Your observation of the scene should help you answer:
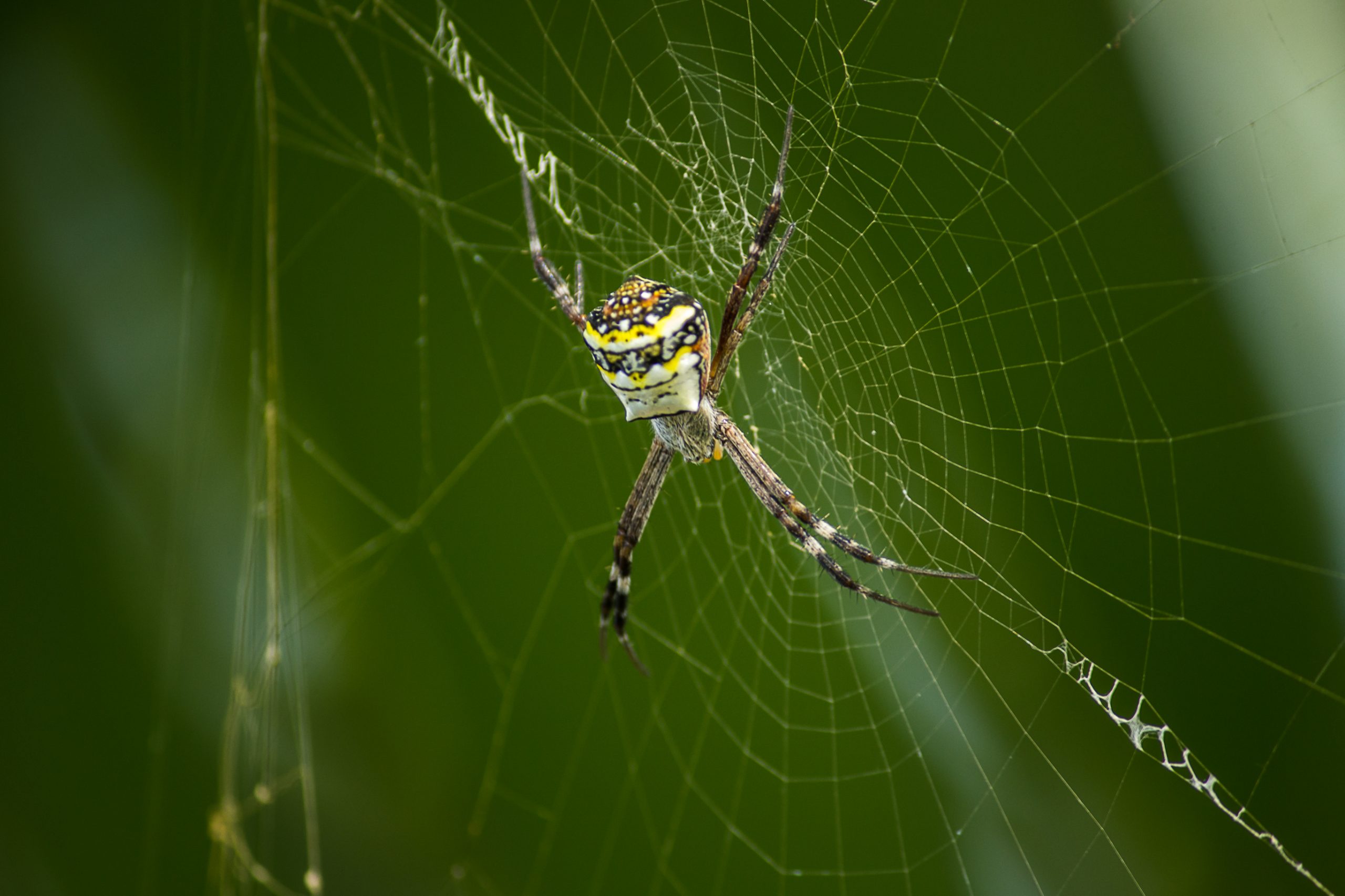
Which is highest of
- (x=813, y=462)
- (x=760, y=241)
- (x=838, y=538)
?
(x=760, y=241)

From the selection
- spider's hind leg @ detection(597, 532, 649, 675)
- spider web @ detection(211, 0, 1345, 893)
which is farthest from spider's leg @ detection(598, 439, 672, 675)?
spider web @ detection(211, 0, 1345, 893)

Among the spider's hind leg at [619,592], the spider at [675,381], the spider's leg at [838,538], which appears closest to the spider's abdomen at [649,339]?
the spider at [675,381]

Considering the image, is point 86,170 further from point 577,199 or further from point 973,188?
point 973,188

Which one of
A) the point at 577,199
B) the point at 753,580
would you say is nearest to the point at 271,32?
the point at 577,199

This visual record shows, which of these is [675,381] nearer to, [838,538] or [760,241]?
[760,241]

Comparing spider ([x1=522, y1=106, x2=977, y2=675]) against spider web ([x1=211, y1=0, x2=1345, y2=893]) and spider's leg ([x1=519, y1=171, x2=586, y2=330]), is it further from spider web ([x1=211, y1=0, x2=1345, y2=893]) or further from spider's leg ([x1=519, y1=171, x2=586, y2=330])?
spider web ([x1=211, y1=0, x2=1345, y2=893])

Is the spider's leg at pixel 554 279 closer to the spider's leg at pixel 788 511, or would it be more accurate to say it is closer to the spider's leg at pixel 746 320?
the spider's leg at pixel 746 320

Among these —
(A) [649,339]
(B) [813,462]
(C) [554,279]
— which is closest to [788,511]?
(B) [813,462]
